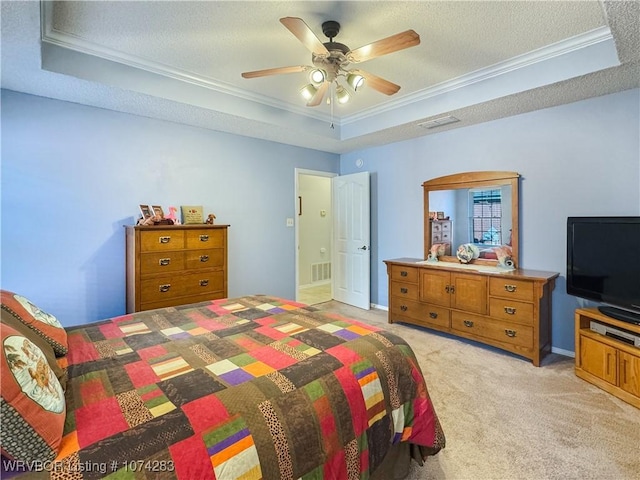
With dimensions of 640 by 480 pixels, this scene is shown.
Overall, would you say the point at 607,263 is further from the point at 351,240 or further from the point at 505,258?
the point at 351,240

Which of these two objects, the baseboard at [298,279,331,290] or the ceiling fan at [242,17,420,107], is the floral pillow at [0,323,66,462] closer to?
the ceiling fan at [242,17,420,107]

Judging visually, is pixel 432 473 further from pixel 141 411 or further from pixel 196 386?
pixel 141 411

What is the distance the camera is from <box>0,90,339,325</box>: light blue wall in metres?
2.78

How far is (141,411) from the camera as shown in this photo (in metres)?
1.05

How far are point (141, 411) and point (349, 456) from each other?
2.57ft

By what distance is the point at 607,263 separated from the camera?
102 inches

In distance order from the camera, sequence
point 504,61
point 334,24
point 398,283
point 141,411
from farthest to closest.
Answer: point 398,283
point 504,61
point 334,24
point 141,411

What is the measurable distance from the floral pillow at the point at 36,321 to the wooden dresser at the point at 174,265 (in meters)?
1.34

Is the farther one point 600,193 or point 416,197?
point 416,197

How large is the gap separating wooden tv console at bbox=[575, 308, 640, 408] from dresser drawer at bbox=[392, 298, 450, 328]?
118 cm

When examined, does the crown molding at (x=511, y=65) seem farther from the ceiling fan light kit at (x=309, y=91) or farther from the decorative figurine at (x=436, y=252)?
the decorative figurine at (x=436, y=252)

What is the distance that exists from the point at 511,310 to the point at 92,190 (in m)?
4.18

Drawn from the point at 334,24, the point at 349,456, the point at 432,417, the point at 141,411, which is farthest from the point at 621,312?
the point at 141,411

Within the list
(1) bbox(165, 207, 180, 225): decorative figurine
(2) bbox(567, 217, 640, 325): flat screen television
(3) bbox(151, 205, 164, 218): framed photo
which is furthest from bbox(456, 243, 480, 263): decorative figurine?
(3) bbox(151, 205, 164, 218): framed photo
